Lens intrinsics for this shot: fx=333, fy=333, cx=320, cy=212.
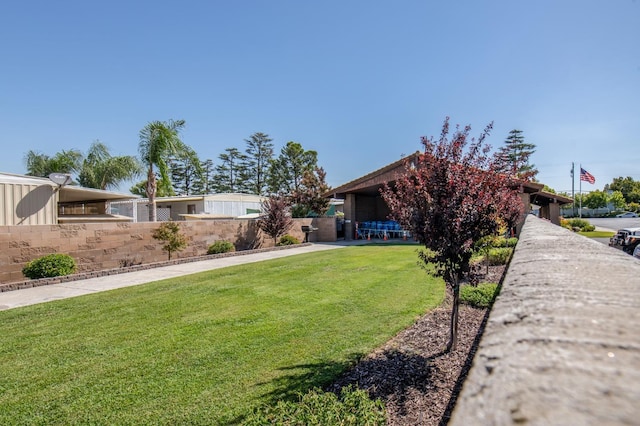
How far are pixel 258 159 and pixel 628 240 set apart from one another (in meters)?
42.9

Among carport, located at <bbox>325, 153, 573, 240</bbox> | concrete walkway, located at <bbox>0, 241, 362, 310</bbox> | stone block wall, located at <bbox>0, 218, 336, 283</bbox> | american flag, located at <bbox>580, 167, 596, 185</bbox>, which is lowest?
concrete walkway, located at <bbox>0, 241, 362, 310</bbox>

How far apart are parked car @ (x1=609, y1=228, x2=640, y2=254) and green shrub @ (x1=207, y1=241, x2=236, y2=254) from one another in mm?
15646

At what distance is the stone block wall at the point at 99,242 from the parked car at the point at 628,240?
53.4 ft

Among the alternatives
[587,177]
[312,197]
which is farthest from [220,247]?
[587,177]

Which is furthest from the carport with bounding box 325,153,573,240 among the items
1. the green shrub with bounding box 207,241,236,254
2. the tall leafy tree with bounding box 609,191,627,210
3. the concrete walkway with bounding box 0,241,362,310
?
the tall leafy tree with bounding box 609,191,627,210

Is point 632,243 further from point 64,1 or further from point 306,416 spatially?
point 64,1

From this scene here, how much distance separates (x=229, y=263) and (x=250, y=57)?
10970 millimetres

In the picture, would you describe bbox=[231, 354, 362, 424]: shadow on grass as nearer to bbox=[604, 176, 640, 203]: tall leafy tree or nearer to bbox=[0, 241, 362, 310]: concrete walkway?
bbox=[0, 241, 362, 310]: concrete walkway

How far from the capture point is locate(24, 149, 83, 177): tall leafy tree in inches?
1046

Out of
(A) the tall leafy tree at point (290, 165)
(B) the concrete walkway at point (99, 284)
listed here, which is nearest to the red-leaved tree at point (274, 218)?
(B) the concrete walkway at point (99, 284)

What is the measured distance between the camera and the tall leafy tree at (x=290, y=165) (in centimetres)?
4144

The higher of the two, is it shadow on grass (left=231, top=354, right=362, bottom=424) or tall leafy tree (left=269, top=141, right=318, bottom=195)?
tall leafy tree (left=269, top=141, right=318, bottom=195)

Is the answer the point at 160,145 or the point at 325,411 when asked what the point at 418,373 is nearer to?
the point at 325,411

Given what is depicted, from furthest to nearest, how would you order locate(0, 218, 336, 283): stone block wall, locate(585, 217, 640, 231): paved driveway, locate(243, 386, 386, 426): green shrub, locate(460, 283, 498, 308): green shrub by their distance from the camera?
locate(585, 217, 640, 231): paved driveway → locate(0, 218, 336, 283): stone block wall → locate(460, 283, 498, 308): green shrub → locate(243, 386, 386, 426): green shrub
